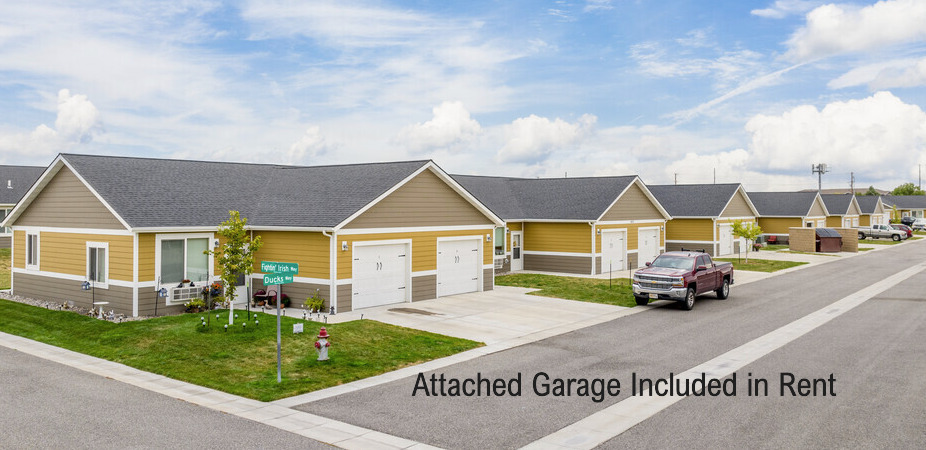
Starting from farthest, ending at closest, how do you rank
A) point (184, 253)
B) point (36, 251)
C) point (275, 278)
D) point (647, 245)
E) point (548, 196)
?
point (647, 245)
point (548, 196)
point (36, 251)
point (184, 253)
point (275, 278)

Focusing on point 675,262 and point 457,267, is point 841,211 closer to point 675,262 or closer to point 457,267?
point 675,262

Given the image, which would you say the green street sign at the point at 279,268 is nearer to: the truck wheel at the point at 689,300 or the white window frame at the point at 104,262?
the white window frame at the point at 104,262

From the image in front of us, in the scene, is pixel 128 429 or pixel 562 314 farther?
pixel 562 314

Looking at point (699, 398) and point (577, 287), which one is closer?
point (699, 398)

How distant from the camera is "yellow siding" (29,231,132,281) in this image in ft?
63.0

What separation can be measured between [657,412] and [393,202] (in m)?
13.5

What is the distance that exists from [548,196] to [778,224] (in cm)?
3146

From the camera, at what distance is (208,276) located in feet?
67.2

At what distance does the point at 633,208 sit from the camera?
1393 inches

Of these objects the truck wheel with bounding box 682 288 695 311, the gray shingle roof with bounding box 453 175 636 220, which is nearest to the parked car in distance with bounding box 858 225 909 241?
the gray shingle roof with bounding box 453 175 636 220

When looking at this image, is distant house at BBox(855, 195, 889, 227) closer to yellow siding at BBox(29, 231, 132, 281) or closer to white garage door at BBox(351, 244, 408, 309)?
white garage door at BBox(351, 244, 408, 309)

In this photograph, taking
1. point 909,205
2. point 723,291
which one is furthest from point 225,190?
point 909,205

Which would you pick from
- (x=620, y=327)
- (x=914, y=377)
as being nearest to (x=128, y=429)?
(x=620, y=327)

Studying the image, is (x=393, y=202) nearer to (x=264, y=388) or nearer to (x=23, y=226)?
(x=264, y=388)
